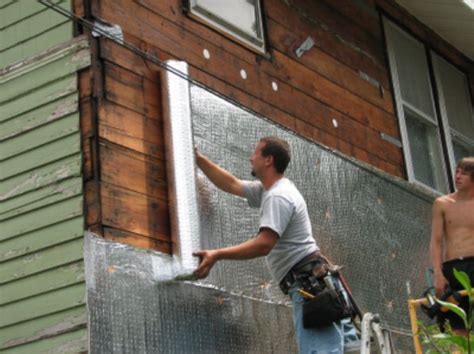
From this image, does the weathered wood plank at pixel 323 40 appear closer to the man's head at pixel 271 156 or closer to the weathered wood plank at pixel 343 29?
the weathered wood plank at pixel 343 29

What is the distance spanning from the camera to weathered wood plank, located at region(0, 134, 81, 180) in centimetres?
515

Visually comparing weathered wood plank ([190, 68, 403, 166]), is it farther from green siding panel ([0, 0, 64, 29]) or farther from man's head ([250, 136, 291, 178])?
green siding panel ([0, 0, 64, 29])

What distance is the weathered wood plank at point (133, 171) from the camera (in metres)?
5.11

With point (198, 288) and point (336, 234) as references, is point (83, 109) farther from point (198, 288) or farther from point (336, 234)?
point (336, 234)

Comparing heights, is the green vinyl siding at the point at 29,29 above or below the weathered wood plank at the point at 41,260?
above

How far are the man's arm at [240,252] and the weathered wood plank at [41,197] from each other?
28.5 inches

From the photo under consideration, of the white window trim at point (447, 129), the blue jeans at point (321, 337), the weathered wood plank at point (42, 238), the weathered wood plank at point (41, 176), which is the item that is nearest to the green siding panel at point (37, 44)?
the weathered wood plank at point (41, 176)

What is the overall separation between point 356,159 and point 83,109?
2.84 meters

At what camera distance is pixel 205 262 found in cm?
504

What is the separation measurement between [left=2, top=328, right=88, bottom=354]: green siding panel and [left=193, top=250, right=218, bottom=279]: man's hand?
2.29ft

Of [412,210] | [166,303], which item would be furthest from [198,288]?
[412,210]

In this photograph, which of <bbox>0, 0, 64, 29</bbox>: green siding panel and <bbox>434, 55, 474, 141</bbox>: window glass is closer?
<bbox>0, 0, 64, 29</bbox>: green siding panel

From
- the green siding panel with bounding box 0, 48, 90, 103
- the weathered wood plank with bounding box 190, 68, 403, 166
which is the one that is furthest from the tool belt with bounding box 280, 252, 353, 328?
the green siding panel with bounding box 0, 48, 90, 103

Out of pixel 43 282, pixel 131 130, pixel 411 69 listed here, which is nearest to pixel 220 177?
pixel 131 130
